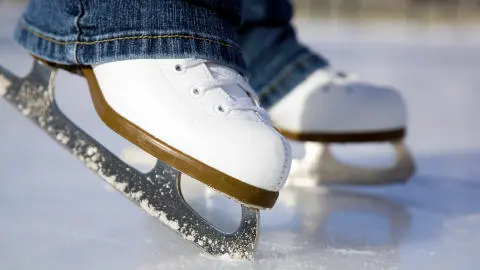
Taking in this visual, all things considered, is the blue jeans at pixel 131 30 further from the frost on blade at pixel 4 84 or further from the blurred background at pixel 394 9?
the blurred background at pixel 394 9

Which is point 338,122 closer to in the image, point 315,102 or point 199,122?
point 315,102

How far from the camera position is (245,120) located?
69cm

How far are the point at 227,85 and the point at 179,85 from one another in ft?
0.15

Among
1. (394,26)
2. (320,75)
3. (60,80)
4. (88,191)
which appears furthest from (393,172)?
(394,26)

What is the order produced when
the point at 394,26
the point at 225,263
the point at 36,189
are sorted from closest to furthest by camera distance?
the point at 225,263, the point at 36,189, the point at 394,26

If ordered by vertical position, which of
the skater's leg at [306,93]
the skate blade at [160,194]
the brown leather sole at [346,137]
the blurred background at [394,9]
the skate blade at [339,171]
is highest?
the skate blade at [160,194]

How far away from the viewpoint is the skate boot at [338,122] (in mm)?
1058

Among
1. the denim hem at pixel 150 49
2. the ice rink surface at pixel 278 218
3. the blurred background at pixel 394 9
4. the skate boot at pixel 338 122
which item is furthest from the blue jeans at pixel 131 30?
the blurred background at pixel 394 9

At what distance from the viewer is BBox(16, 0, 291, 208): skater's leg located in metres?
0.67

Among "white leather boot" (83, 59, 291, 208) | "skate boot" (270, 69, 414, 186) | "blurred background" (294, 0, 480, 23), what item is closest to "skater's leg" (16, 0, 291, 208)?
"white leather boot" (83, 59, 291, 208)

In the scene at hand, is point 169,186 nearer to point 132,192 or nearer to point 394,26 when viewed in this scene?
point 132,192

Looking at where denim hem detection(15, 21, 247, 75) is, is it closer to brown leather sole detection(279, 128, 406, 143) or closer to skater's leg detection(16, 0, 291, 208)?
skater's leg detection(16, 0, 291, 208)

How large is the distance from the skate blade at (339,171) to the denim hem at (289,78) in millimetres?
81

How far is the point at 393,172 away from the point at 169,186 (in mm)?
457
